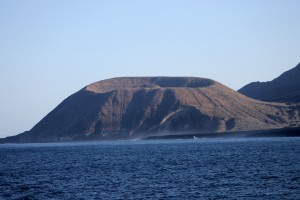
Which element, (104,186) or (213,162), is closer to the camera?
(104,186)

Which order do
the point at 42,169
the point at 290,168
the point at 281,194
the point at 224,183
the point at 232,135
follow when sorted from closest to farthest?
the point at 281,194
the point at 224,183
the point at 290,168
the point at 42,169
the point at 232,135

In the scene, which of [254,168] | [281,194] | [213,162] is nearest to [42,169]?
A: [213,162]

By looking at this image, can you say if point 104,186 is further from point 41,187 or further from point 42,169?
point 42,169

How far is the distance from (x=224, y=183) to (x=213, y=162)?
25174mm

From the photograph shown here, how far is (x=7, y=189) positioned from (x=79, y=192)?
23.6ft

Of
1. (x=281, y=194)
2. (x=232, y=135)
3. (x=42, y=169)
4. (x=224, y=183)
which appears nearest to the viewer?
(x=281, y=194)

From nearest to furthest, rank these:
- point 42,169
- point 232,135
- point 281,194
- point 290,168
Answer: point 281,194
point 290,168
point 42,169
point 232,135

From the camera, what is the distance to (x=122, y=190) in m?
47.2

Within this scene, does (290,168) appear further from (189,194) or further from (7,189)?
(7,189)

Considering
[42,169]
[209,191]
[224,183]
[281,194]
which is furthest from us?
[42,169]

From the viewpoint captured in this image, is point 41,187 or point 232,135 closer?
point 41,187

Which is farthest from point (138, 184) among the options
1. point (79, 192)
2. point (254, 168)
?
point (254, 168)

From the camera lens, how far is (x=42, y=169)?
73.4 metres

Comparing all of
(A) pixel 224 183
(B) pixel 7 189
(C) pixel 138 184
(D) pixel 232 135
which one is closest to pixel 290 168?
(A) pixel 224 183
